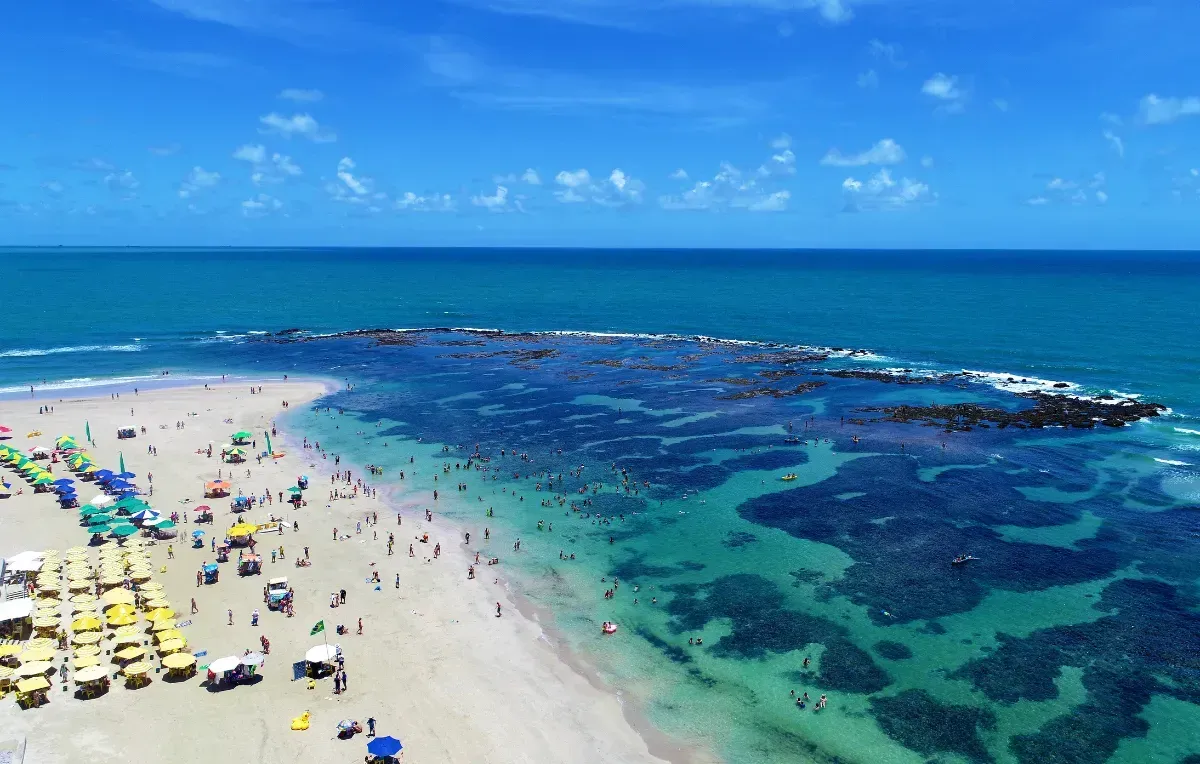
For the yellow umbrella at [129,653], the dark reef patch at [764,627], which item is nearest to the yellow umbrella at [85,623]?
the yellow umbrella at [129,653]

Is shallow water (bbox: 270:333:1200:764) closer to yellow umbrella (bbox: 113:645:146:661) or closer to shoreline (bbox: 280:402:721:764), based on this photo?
shoreline (bbox: 280:402:721:764)

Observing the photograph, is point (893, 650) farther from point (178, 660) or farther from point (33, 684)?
point (33, 684)

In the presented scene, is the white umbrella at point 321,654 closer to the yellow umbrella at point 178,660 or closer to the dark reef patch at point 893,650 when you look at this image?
the yellow umbrella at point 178,660

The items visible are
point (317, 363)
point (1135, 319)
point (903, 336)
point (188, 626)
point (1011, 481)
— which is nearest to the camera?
point (188, 626)

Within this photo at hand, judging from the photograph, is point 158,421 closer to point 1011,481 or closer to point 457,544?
point 457,544

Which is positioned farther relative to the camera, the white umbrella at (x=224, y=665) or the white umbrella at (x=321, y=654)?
the white umbrella at (x=321, y=654)

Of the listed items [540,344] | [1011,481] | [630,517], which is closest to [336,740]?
[630,517]
